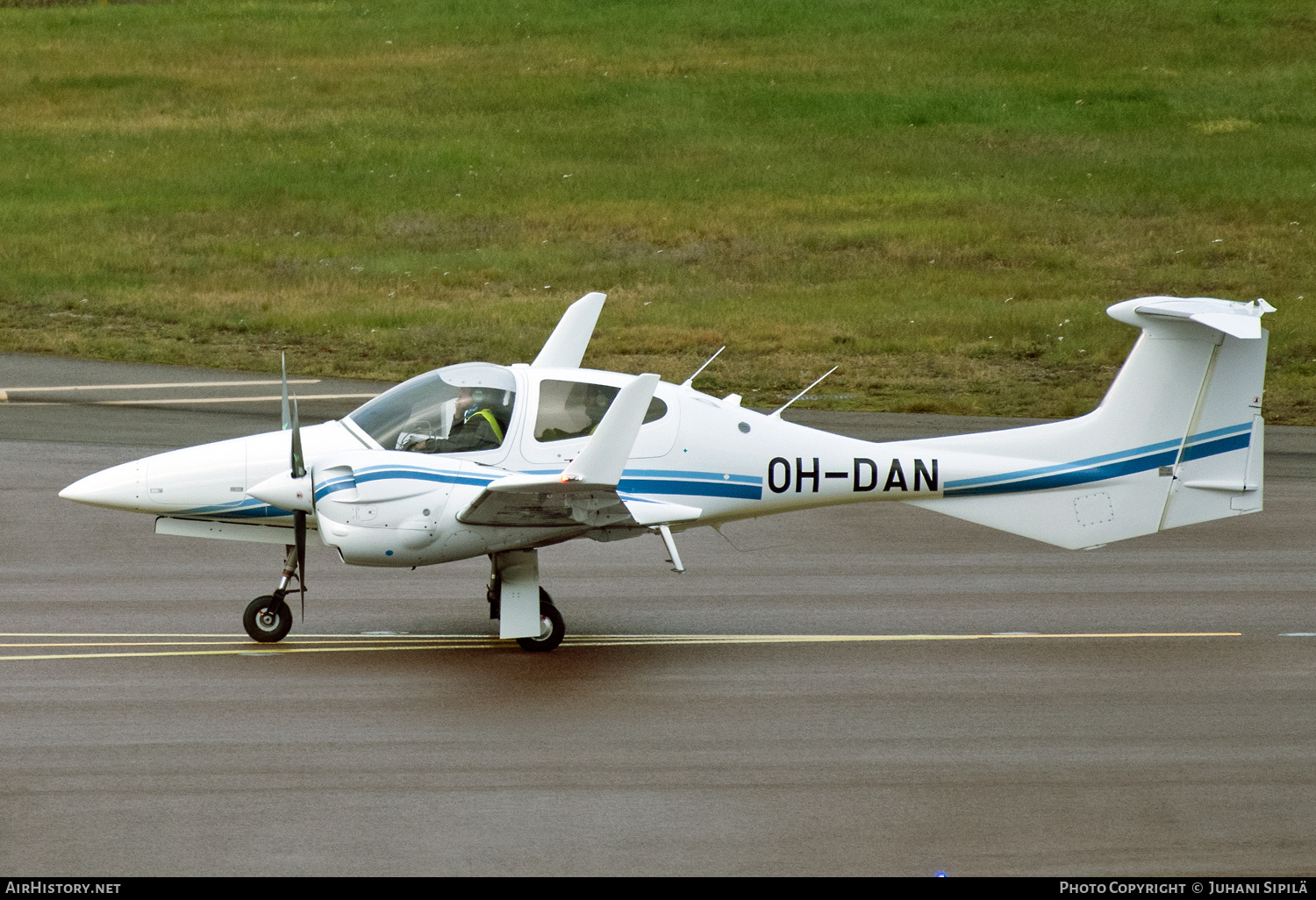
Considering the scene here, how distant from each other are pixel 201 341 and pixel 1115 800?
23.8 m

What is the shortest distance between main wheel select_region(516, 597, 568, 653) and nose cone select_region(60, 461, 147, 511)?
3.38m

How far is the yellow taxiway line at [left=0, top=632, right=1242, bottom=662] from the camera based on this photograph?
13.5m

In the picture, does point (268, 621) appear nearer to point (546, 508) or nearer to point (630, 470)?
point (546, 508)

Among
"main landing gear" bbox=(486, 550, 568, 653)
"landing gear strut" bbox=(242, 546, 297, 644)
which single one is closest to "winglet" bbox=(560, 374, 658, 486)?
"main landing gear" bbox=(486, 550, 568, 653)

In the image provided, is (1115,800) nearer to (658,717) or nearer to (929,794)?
(929,794)

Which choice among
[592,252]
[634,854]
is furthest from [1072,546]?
[592,252]

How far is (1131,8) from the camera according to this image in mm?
60969

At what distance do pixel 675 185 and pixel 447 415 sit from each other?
32.4 m

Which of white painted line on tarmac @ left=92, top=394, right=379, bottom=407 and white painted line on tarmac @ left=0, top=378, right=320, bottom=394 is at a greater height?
white painted line on tarmac @ left=0, top=378, right=320, bottom=394

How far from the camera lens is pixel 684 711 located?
1218 centimetres

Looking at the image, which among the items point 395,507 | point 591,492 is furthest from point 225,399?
point 591,492

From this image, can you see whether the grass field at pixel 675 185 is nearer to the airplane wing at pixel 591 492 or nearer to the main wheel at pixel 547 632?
the main wheel at pixel 547 632

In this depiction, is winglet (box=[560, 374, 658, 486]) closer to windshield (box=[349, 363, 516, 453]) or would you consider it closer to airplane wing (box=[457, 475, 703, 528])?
airplane wing (box=[457, 475, 703, 528])

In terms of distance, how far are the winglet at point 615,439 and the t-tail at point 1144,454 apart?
3288mm
